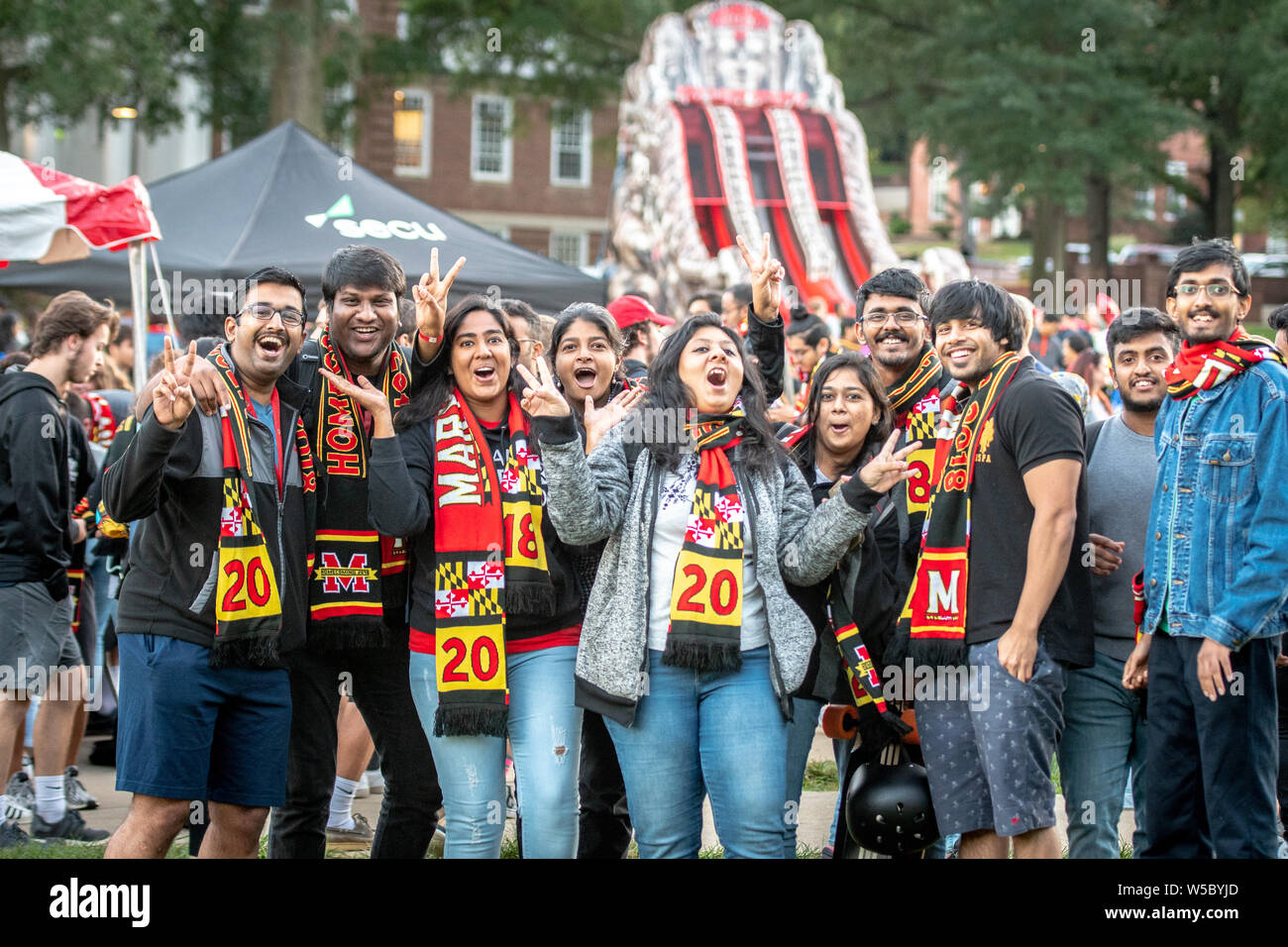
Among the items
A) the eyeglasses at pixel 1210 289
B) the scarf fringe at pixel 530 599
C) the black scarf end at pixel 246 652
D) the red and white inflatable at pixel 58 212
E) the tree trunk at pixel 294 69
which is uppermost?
Answer: the tree trunk at pixel 294 69

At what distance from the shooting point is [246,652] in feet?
13.5

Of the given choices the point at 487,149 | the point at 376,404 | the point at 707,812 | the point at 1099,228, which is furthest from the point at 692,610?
the point at 487,149

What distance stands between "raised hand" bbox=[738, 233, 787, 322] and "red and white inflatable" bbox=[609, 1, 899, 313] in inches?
552

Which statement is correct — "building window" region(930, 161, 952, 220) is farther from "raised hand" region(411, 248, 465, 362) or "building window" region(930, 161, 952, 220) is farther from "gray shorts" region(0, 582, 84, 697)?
"raised hand" region(411, 248, 465, 362)

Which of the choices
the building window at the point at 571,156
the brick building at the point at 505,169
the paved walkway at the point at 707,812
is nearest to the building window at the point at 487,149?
the brick building at the point at 505,169

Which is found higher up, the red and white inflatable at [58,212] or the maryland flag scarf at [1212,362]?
the red and white inflatable at [58,212]

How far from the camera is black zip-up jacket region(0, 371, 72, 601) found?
559 centimetres

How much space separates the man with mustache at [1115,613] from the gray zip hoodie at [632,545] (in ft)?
3.42

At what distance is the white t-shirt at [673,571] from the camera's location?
13.3 ft

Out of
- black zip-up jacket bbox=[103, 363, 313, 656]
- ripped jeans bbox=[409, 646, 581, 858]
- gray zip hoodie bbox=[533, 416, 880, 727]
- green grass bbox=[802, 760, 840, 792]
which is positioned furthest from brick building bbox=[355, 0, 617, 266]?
ripped jeans bbox=[409, 646, 581, 858]

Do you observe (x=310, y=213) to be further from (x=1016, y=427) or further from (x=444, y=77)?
(x=444, y=77)

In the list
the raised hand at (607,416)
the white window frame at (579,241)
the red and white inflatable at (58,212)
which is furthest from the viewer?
the white window frame at (579,241)

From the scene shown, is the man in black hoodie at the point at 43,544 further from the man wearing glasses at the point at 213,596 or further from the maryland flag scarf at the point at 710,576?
Result: the maryland flag scarf at the point at 710,576
